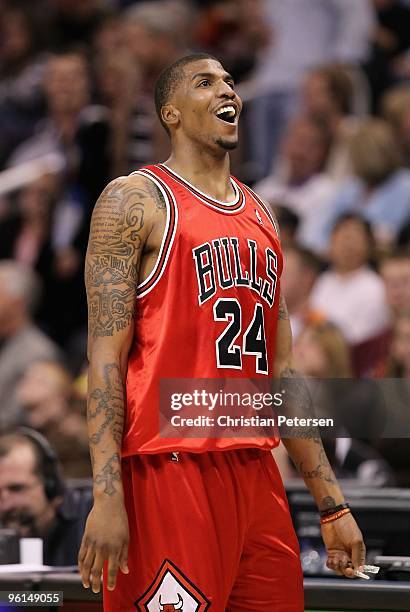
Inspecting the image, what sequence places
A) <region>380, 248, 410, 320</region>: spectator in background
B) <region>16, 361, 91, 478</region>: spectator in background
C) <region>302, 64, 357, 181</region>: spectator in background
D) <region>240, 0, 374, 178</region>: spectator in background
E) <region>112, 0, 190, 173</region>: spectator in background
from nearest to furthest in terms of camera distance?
<region>16, 361, 91, 478</region>: spectator in background → <region>380, 248, 410, 320</region>: spectator in background → <region>302, 64, 357, 181</region>: spectator in background → <region>240, 0, 374, 178</region>: spectator in background → <region>112, 0, 190, 173</region>: spectator in background

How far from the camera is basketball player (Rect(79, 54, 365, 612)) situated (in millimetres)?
2537

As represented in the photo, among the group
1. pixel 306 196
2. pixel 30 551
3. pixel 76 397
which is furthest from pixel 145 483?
pixel 306 196

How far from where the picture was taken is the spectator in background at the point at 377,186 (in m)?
6.34

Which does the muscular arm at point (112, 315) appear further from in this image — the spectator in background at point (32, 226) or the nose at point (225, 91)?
the spectator in background at point (32, 226)

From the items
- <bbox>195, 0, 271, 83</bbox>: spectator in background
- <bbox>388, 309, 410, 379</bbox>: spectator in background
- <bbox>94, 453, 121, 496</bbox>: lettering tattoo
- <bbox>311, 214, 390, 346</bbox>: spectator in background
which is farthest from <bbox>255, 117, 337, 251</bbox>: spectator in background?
<bbox>94, 453, 121, 496</bbox>: lettering tattoo

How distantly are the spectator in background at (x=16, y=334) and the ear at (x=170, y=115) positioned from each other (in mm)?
3703

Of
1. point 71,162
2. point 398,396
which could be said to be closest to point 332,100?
point 71,162

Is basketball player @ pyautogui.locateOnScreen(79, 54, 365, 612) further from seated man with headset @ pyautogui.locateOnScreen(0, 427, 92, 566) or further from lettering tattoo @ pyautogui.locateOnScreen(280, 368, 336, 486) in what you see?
seated man with headset @ pyautogui.locateOnScreen(0, 427, 92, 566)

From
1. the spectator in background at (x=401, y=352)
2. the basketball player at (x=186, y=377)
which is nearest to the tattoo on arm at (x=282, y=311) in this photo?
the basketball player at (x=186, y=377)

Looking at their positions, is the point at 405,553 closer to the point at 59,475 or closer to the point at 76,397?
the point at 59,475

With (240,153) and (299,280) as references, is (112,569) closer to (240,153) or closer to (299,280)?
(299,280)

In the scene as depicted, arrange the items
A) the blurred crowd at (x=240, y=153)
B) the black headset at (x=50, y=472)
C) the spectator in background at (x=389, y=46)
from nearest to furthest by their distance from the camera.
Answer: the black headset at (x=50, y=472) → the blurred crowd at (x=240, y=153) → the spectator in background at (x=389, y=46)

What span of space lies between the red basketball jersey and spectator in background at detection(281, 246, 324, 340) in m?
3.47

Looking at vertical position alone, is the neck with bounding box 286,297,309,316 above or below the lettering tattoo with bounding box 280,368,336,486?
above
